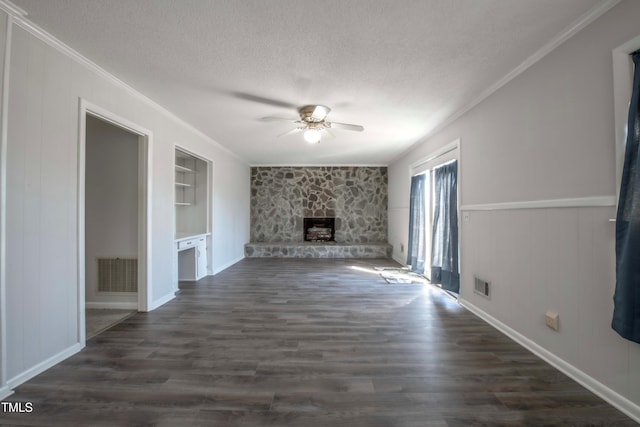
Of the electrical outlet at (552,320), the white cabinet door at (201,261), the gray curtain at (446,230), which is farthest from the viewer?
the white cabinet door at (201,261)

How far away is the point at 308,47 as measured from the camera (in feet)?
6.90

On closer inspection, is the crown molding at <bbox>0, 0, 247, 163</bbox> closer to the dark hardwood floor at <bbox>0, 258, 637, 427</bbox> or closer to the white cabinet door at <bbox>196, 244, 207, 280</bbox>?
the white cabinet door at <bbox>196, 244, 207, 280</bbox>

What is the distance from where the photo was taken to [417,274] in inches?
198

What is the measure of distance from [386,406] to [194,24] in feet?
8.92

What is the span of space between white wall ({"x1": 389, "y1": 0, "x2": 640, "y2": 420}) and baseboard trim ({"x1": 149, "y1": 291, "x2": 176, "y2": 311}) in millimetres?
3721

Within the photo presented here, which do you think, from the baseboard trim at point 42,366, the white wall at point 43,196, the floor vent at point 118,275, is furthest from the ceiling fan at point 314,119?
the baseboard trim at point 42,366

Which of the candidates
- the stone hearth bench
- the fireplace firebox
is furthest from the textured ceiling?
the fireplace firebox

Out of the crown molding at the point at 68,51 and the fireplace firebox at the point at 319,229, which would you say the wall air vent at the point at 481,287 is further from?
the fireplace firebox at the point at 319,229

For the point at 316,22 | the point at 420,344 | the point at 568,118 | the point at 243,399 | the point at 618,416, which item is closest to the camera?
the point at 618,416

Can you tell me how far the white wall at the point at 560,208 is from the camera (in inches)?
66.9

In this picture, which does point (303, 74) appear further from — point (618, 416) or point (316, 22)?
point (618, 416)

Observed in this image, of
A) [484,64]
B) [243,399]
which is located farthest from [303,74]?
[243,399]

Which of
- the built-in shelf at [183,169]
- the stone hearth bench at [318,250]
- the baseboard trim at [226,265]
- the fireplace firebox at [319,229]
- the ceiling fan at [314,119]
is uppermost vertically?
the ceiling fan at [314,119]

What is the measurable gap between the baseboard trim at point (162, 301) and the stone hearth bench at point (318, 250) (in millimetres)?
3187
